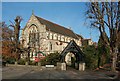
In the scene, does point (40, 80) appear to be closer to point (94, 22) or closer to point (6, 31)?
point (94, 22)

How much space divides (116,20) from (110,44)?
3.56 meters

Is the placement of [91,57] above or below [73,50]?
below

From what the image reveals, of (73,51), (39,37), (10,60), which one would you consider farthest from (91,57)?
(39,37)

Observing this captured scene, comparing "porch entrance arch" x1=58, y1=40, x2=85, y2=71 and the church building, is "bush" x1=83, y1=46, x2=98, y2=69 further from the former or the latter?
the church building

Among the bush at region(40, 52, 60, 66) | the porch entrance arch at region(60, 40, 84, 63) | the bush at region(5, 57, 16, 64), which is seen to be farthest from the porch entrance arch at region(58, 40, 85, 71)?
the bush at region(5, 57, 16, 64)

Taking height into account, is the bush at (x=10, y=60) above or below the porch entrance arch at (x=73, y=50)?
below

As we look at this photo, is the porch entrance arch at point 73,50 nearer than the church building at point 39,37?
Yes

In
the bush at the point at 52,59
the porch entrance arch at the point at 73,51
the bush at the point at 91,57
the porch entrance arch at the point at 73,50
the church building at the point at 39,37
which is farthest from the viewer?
the church building at the point at 39,37

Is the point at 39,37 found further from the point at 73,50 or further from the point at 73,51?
the point at 73,50

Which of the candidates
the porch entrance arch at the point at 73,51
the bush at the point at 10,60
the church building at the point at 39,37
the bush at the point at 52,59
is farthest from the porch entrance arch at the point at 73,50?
the church building at the point at 39,37

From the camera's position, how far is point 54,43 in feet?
195

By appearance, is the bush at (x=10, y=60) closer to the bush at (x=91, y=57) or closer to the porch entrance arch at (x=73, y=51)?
Answer: the porch entrance arch at (x=73, y=51)

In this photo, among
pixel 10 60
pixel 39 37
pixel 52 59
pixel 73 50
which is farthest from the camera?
pixel 39 37

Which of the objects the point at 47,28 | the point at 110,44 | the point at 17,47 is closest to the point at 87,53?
the point at 110,44
